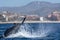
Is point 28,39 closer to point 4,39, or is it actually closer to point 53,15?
point 4,39

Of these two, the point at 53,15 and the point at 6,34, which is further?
the point at 53,15

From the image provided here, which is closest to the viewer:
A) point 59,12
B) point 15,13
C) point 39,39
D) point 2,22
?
point 39,39

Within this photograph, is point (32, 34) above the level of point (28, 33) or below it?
above

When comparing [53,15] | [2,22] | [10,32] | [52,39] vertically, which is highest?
[10,32]

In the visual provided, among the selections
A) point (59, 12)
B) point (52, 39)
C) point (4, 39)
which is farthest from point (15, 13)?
point (4, 39)

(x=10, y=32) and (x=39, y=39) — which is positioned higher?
(x=10, y=32)

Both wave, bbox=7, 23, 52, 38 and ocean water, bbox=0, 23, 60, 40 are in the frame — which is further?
wave, bbox=7, 23, 52, 38

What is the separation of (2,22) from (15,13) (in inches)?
1521

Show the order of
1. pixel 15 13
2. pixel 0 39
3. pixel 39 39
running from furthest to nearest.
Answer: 1. pixel 15 13
2. pixel 39 39
3. pixel 0 39

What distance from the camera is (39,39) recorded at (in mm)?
36125

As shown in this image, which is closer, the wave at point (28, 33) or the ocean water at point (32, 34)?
the ocean water at point (32, 34)

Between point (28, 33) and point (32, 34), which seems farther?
point (28, 33)

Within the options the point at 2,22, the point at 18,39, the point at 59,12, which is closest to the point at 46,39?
the point at 18,39

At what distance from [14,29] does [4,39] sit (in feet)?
5.88
